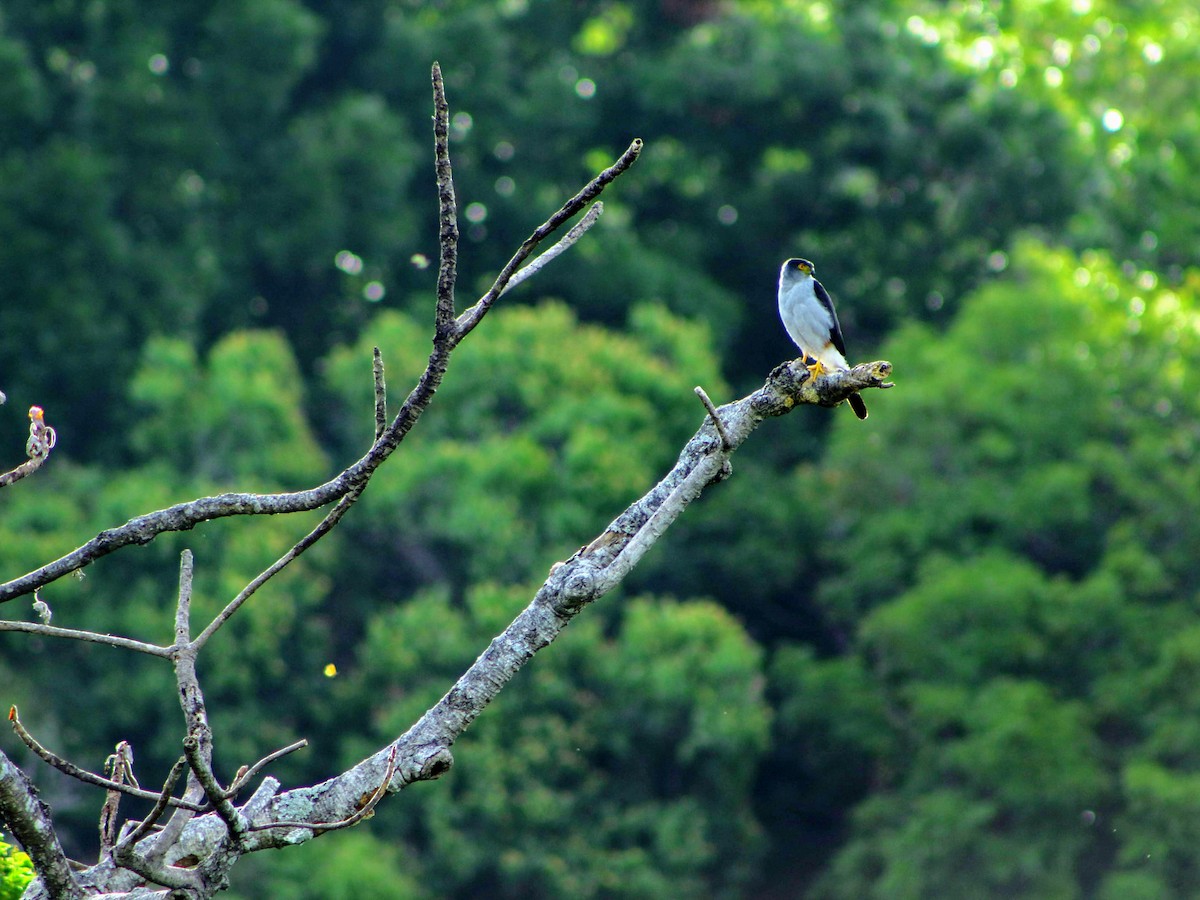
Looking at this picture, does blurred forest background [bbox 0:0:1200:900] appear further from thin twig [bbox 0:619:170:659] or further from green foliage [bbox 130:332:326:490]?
thin twig [bbox 0:619:170:659]

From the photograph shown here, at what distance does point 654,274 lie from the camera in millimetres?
19250

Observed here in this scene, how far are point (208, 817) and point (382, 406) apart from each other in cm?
100

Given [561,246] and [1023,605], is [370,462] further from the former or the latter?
[1023,605]

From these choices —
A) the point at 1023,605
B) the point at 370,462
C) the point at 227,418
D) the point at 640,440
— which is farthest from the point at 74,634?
the point at 227,418

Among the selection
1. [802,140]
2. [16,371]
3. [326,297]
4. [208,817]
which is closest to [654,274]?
[802,140]

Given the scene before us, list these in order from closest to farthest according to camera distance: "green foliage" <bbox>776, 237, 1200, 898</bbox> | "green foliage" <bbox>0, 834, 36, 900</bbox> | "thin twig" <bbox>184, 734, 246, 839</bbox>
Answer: "thin twig" <bbox>184, 734, 246, 839</bbox>
"green foliage" <bbox>0, 834, 36, 900</bbox>
"green foliage" <bbox>776, 237, 1200, 898</bbox>

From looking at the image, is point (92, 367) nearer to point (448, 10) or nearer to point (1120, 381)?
point (448, 10)

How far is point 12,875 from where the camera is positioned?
12.6 ft

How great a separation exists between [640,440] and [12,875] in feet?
40.0

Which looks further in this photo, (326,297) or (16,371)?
(326,297)

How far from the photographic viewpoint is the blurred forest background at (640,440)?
1483 cm

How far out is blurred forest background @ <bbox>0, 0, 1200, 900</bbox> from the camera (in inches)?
584

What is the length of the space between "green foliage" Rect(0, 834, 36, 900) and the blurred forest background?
10.4m

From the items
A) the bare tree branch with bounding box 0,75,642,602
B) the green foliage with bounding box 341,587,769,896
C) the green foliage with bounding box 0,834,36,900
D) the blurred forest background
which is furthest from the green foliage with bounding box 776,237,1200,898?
the bare tree branch with bounding box 0,75,642,602
